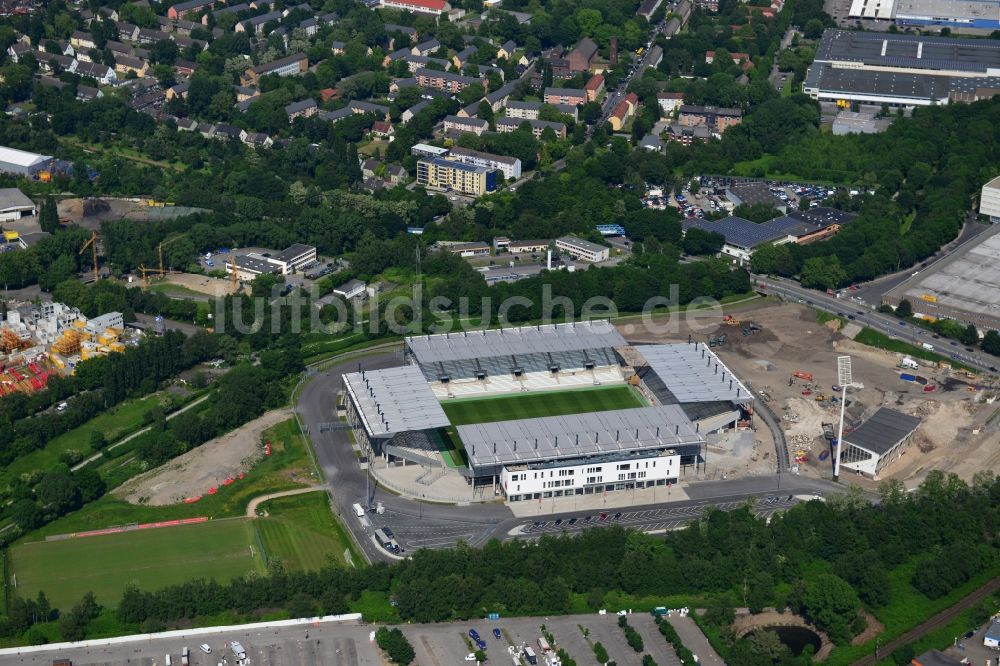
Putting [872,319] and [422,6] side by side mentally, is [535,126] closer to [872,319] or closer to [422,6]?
[422,6]

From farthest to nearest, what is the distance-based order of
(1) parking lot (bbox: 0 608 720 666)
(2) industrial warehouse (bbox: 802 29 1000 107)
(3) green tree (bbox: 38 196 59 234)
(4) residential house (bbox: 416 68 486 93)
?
(4) residential house (bbox: 416 68 486 93) → (2) industrial warehouse (bbox: 802 29 1000 107) → (3) green tree (bbox: 38 196 59 234) → (1) parking lot (bbox: 0 608 720 666)

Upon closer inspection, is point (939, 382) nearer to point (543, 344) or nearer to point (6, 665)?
point (543, 344)

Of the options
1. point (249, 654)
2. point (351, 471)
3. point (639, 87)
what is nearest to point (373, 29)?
point (639, 87)

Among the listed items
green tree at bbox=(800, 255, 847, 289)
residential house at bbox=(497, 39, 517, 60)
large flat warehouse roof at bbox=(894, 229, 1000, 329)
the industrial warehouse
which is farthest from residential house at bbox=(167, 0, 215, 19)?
large flat warehouse roof at bbox=(894, 229, 1000, 329)

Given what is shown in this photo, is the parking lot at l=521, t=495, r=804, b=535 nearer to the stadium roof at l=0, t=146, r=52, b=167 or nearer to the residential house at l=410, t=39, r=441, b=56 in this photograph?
the stadium roof at l=0, t=146, r=52, b=167

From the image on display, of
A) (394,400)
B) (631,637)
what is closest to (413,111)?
(394,400)

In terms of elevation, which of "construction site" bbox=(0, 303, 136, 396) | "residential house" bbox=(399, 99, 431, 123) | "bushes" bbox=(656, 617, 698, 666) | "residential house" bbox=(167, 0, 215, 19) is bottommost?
"bushes" bbox=(656, 617, 698, 666)
